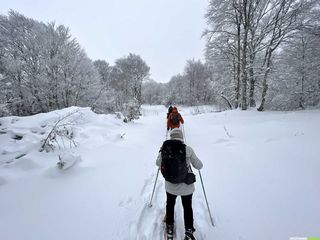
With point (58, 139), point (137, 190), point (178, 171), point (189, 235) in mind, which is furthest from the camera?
point (58, 139)

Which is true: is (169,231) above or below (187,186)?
below

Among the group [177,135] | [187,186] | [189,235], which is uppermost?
[177,135]

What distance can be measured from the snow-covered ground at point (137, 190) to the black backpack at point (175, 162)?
45.0 inches

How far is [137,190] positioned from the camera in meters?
3.87

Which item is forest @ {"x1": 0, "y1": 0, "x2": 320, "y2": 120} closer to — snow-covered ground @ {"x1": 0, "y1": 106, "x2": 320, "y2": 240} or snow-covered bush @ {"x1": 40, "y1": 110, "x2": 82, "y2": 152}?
snow-covered ground @ {"x1": 0, "y1": 106, "x2": 320, "y2": 240}

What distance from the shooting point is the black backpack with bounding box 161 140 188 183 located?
233 cm

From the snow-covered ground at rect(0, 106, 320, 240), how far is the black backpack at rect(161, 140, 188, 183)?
1143 mm

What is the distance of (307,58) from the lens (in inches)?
388

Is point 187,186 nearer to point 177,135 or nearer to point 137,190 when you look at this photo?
point 177,135

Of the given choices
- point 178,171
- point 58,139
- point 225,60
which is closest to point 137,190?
point 178,171

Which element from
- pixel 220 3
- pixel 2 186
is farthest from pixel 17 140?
pixel 220 3

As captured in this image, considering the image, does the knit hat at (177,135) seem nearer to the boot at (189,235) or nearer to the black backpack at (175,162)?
the black backpack at (175,162)

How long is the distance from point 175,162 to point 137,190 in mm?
2034

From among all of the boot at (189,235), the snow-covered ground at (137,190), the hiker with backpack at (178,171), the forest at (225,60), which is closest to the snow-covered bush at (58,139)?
the snow-covered ground at (137,190)
